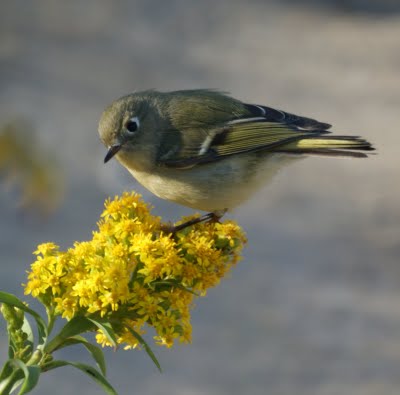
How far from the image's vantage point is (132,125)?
11.3 feet

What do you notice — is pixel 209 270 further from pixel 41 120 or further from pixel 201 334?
pixel 41 120

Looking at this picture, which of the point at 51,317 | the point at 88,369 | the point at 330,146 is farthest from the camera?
the point at 330,146

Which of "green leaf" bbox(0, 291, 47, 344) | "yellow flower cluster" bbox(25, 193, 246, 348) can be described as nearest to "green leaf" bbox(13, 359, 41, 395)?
"green leaf" bbox(0, 291, 47, 344)

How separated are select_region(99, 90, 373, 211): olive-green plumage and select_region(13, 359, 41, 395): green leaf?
138 cm

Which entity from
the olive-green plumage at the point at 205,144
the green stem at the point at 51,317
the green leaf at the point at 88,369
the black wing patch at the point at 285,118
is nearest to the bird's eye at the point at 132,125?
the olive-green plumage at the point at 205,144

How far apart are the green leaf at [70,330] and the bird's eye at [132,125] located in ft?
4.24

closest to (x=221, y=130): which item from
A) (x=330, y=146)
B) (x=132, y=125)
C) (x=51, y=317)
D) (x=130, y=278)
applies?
(x=132, y=125)

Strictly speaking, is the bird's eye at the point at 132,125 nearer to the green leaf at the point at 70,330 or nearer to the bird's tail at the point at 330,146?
the bird's tail at the point at 330,146

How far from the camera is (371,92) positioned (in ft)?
36.0

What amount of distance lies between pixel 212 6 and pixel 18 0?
2606mm

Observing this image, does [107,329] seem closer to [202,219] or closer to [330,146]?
[202,219]

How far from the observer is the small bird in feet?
11.1

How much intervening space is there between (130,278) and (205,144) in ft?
3.90

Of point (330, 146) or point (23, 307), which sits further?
point (330, 146)
